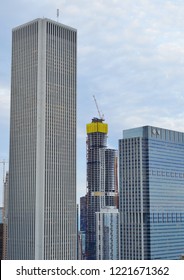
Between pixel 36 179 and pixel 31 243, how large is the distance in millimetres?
28055

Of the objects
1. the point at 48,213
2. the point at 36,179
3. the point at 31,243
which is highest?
the point at 36,179
